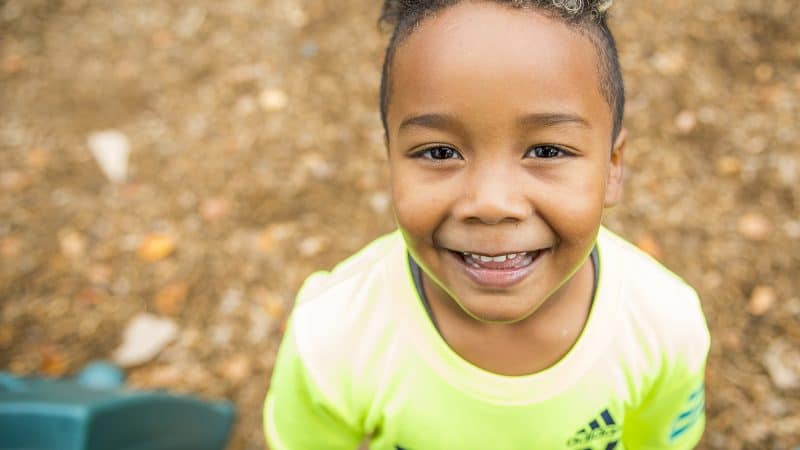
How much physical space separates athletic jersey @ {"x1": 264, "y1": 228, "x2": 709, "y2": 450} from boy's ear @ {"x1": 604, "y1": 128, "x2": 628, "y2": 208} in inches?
7.4

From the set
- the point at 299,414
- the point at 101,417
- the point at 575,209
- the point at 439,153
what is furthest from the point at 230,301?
the point at 575,209

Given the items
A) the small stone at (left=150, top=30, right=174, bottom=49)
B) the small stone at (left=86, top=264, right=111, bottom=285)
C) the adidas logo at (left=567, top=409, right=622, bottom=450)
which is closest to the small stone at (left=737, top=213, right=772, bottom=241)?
the adidas logo at (left=567, top=409, right=622, bottom=450)

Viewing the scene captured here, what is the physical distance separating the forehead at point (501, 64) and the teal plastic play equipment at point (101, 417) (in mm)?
1322

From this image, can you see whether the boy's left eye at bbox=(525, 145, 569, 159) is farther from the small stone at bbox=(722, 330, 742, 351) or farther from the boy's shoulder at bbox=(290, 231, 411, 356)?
the small stone at bbox=(722, 330, 742, 351)

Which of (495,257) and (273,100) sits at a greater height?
(495,257)

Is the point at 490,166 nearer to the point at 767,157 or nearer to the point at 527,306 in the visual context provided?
the point at 527,306

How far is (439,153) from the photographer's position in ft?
3.45

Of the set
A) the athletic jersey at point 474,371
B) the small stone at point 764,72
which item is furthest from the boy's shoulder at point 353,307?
the small stone at point 764,72

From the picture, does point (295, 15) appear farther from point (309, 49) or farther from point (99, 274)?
point (99, 274)

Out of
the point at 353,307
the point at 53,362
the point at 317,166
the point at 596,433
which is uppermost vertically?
the point at 353,307

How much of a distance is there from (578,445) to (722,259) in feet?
5.71

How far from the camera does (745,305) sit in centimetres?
259

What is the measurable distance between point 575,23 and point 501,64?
16 cm

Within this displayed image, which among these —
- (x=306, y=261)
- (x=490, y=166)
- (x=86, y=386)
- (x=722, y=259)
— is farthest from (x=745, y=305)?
(x=86, y=386)
